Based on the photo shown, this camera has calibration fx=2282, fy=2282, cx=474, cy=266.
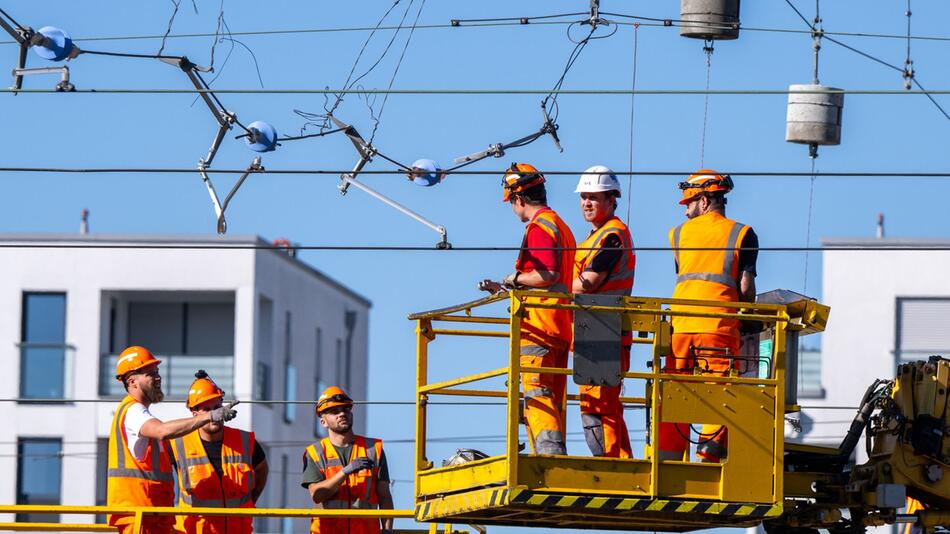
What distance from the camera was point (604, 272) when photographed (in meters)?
14.5

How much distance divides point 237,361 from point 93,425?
11.8ft

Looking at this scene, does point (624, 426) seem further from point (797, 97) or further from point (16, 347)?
point (16, 347)

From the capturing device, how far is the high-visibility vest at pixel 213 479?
51.8 ft

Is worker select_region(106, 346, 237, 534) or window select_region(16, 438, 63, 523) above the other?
worker select_region(106, 346, 237, 534)

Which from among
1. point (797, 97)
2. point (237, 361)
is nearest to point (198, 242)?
point (237, 361)

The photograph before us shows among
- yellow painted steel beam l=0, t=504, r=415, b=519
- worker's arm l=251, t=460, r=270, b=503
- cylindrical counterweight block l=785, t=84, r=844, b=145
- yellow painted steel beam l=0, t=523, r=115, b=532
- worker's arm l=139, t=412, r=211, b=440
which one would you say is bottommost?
yellow painted steel beam l=0, t=523, r=115, b=532

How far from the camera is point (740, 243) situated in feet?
48.5

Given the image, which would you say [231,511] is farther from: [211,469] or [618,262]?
[618,262]

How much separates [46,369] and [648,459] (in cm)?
3507

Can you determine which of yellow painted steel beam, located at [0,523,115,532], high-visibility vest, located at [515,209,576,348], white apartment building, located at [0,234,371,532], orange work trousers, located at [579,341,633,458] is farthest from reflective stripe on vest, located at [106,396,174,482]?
white apartment building, located at [0,234,371,532]

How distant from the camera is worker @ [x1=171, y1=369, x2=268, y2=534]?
15.8 m

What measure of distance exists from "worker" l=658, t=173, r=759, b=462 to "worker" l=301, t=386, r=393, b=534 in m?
2.37

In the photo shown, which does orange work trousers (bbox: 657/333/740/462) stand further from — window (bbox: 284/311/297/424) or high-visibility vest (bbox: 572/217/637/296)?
window (bbox: 284/311/297/424)

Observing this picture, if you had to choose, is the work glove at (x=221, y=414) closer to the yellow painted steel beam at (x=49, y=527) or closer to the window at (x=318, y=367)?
the yellow painted steel beam at (x=49, y=527)
